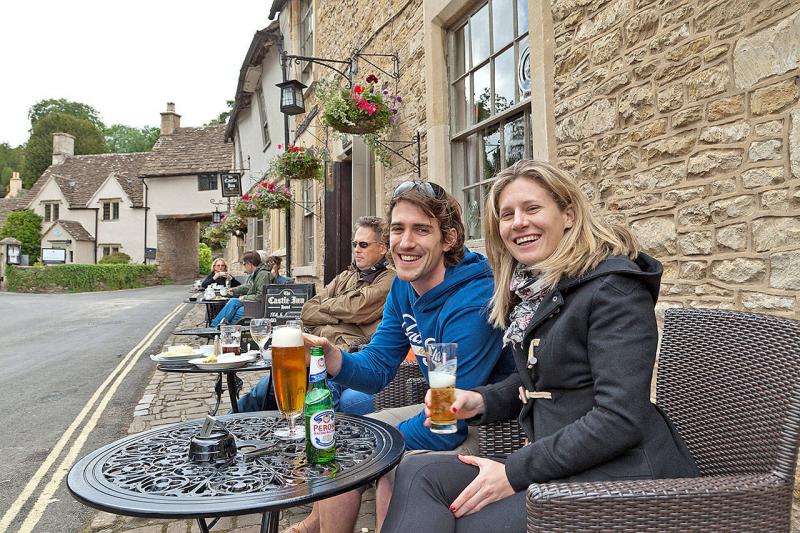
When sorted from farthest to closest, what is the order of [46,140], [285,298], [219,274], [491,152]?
[46,140] → [219,274] → [285,298] → [491,152]

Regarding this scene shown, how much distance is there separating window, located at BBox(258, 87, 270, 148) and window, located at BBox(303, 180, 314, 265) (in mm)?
5378

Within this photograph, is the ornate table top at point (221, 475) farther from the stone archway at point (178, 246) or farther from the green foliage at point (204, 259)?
the green foliage at point (204, 259)

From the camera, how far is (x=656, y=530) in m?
1.27

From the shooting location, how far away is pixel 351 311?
4.20 m

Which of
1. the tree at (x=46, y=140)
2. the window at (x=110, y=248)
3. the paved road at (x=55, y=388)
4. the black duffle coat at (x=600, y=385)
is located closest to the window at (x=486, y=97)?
the black duffle coat at (x=600, y=385)

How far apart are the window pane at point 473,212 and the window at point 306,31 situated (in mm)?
7003

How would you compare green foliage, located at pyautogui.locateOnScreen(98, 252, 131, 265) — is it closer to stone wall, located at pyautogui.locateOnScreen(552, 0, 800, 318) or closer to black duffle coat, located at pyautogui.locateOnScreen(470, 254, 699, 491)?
stone wall, located at pyautogui.locateOnScreen(552, 0, 800, 318)

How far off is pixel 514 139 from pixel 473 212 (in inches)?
32.5

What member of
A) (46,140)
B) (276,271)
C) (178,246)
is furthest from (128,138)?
(276,271)

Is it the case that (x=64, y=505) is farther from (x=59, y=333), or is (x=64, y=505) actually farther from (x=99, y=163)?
(x=99, y=163)

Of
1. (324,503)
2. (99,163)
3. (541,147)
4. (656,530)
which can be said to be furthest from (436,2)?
(99,163)

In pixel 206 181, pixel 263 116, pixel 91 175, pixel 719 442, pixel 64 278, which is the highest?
pixel 91 175

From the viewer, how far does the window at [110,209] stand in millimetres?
36656

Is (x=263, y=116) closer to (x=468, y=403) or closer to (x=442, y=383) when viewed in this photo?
(x=468, y=403)
